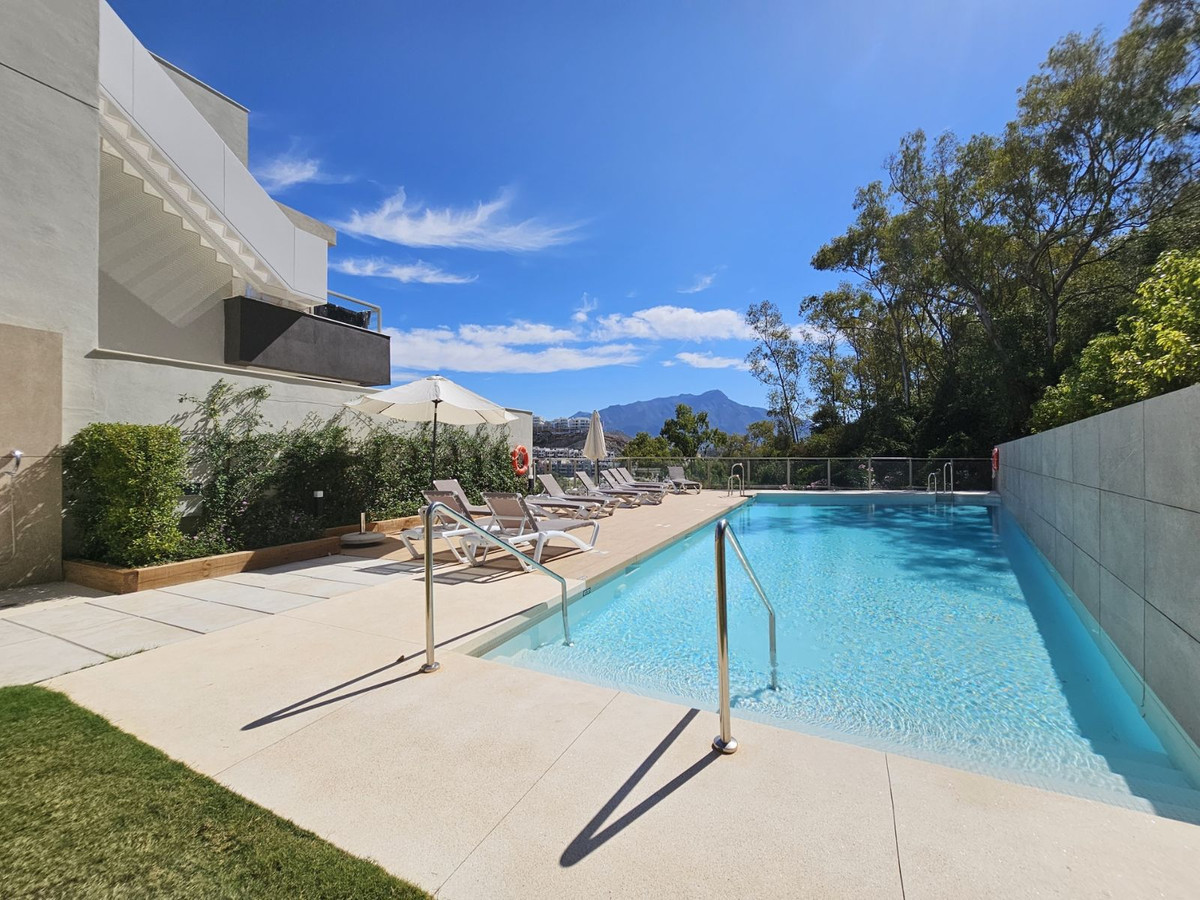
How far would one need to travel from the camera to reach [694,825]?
2084mm

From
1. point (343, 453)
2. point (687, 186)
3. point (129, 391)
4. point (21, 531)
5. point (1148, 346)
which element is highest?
point (687, 186)

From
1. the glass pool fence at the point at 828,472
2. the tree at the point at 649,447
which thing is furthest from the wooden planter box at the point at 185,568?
the tree at the point at 649,447

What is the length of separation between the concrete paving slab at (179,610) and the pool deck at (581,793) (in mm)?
813

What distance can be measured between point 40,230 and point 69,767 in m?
6.60

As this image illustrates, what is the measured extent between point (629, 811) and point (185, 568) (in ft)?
20.4

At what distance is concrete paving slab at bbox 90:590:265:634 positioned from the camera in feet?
15.3

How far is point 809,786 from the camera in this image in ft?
7.63

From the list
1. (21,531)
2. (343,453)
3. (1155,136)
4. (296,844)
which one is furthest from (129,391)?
(1155,136)

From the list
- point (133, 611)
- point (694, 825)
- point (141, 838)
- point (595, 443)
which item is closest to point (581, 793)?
point (694, 825)

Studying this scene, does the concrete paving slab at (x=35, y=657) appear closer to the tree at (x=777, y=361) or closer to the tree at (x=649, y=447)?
the tree at (x=777, y=361)

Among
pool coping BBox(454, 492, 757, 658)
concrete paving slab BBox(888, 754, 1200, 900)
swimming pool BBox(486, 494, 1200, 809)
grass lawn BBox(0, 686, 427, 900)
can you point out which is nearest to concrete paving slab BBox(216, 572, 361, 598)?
pool coping BBox(454, 492, 757, 658)

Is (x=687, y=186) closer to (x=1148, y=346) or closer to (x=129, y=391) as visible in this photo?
(x=1148, y=346)

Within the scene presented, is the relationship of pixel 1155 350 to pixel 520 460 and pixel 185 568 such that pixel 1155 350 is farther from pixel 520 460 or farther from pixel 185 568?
pixel 185 568

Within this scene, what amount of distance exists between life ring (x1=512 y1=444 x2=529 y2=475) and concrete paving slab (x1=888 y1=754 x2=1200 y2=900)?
11.5 meters
